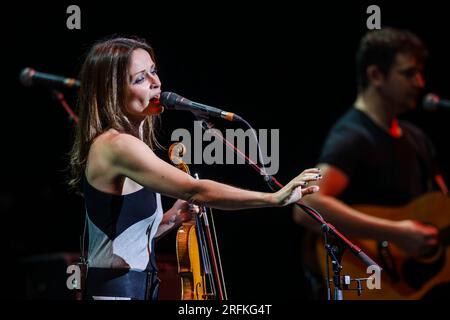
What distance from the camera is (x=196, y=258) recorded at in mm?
2584

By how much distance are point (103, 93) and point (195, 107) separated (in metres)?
0.34

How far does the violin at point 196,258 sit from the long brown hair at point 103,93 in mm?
278

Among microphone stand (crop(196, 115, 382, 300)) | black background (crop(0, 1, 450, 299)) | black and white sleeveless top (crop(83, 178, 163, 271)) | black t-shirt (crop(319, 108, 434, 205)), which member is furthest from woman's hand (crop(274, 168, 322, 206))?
black t-shirt (crop(319, 108, 434, 205))

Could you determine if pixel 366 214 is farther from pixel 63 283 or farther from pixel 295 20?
pixel 63 283

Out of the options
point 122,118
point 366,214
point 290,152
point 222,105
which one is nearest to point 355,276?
point 366,214

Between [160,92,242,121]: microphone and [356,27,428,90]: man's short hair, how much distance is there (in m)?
1.91

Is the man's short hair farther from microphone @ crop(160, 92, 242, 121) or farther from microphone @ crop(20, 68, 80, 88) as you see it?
microphone @ crop(160, 92, 242, 121)

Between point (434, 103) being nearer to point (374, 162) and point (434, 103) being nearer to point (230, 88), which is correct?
point (374, 162)

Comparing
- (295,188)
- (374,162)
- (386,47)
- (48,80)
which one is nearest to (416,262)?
(374,162)

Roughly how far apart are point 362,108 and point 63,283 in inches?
77.3

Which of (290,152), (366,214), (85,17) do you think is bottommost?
(366,214)

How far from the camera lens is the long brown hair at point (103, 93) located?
2.55m

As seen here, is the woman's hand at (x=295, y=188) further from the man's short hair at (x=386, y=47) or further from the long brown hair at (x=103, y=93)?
the man's short hair at (x=386, y=47)

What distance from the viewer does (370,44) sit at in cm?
419
